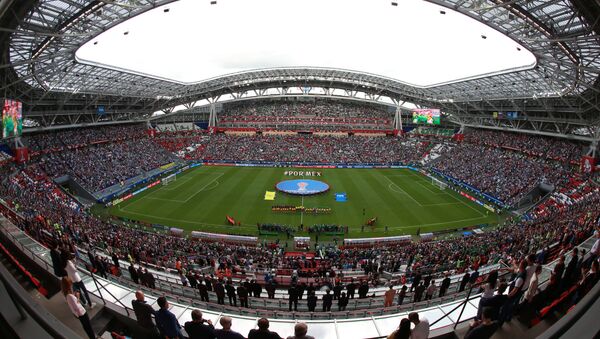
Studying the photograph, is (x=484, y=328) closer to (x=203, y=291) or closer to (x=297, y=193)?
(x=203, y=291)

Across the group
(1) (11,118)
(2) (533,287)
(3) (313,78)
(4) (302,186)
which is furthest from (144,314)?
(3) (313,78)

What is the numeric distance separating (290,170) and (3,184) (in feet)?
116

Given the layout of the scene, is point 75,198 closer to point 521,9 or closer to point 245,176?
point 245,176

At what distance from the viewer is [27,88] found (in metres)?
32.3

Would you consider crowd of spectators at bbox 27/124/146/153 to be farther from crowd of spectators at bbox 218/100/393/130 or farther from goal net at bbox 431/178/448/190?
goal net at bbox 431/178/448/190

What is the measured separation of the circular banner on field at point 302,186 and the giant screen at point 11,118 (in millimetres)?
27571

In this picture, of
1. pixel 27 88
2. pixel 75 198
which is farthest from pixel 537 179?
pixel 27 88

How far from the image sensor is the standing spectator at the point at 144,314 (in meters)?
5.35

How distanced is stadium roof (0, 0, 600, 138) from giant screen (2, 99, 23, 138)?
2.03 metres

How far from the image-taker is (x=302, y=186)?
4019 centimetres

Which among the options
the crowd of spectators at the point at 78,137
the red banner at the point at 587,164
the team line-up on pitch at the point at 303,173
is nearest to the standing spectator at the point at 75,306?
the team line-up on pitch at the point at 303,173

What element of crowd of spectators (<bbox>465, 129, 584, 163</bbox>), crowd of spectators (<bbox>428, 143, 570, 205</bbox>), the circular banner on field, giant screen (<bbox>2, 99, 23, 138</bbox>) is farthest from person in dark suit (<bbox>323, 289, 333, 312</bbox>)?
crowd of spectators (<bbox>465, 129, 584, 163</bbox>)

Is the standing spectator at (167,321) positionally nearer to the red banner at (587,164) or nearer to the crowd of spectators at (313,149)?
the red banner at (587,164)

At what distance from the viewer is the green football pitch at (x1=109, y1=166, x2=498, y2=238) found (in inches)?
1143
